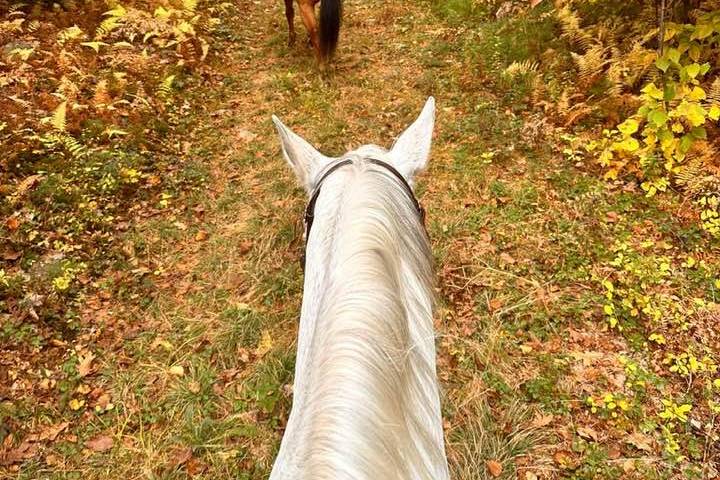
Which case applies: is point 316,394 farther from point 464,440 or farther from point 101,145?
point 101,145

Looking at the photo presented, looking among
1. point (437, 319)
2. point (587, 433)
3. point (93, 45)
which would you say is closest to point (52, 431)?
point (437, 319)

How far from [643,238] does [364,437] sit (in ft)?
13.4

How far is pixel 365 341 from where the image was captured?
1.16 m

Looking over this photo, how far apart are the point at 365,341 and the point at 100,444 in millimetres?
3227

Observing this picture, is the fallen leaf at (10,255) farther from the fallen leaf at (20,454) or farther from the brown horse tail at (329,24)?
the brown horse tail at (329,24)

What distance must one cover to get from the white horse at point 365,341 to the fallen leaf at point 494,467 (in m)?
1.92

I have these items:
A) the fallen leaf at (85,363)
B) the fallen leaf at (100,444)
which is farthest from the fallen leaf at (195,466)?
the fallen leaf at (85,363)

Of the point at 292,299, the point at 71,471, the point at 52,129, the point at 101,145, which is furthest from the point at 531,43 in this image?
the point at 71,471

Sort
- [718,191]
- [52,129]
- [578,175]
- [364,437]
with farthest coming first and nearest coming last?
[52,129]
[578,175]
[718,191]
[364,437]

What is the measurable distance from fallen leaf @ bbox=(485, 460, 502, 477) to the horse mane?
1.92 m

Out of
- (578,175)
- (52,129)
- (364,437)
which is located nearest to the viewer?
(364,437)

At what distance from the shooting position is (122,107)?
18.9 feet

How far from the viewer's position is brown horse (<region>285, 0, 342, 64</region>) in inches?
255

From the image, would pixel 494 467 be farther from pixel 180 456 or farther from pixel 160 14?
pixel 160 14
